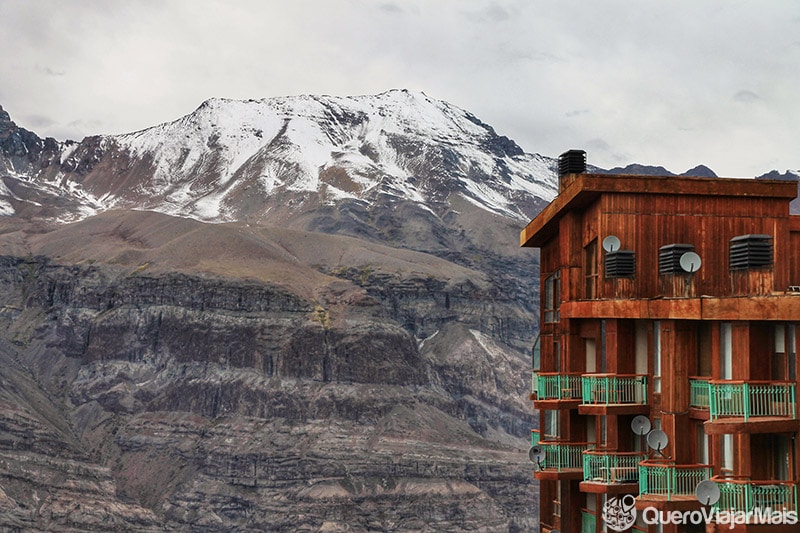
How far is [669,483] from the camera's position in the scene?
23422 mm

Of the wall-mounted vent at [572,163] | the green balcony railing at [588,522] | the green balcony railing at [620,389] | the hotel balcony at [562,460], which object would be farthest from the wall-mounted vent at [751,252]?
the wall-mounted vent at [572,163]

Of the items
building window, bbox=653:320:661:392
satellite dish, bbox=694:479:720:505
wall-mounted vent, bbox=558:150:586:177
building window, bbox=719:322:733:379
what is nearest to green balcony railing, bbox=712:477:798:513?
satellite dish, bbox=694:479:720:505

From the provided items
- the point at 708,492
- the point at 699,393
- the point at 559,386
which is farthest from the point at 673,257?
the point at 559,386

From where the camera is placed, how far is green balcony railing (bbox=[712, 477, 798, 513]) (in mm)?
21266

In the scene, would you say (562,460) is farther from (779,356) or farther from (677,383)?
(779,356)

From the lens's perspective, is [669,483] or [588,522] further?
[588,522]

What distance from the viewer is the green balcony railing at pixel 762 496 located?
21.3 m

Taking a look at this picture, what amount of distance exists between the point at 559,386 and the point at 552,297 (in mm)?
5017

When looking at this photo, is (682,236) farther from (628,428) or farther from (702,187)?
(628,428)

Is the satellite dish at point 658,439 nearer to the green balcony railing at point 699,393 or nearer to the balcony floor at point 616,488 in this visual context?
the green balcony railing at point 699,393

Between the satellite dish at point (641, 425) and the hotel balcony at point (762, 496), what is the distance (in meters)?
3.61

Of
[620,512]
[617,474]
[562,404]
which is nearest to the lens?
[617,474]

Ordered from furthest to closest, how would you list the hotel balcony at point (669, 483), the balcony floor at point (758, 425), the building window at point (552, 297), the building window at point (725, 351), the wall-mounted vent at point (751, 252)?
the building window at point (552, 297), the hotel balcony at point (669, 483), the wall-mounted vent at point (751, 252), the building window at point (725, 351), the balcony floor at point (758, 425)

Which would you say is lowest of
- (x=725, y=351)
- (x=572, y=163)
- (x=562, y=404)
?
(x=562, y=404)
